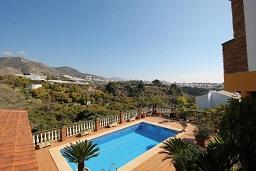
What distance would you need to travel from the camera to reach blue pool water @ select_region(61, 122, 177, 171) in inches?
465

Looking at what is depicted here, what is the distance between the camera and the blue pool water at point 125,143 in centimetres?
1182

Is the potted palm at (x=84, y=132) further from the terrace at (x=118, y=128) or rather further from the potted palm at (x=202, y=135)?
the potted palm at (x=202, y=135)

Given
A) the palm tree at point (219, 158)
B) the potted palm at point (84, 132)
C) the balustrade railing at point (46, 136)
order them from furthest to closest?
the potted palm at point (84, 132)
the balustrade railing at point (46, 136)
the palm tree at point (219, 158)

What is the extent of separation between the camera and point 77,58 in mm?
50000

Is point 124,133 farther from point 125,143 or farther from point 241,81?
point 241,81

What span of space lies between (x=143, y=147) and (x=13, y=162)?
10776mm

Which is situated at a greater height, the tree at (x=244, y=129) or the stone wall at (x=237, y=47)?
the stone wall at (x=237, y=47)

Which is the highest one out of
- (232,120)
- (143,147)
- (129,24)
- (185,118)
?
(129,24)

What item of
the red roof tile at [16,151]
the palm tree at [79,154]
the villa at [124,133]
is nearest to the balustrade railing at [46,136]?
the villa at [124,133]

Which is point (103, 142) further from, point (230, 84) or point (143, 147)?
point (230, 84)

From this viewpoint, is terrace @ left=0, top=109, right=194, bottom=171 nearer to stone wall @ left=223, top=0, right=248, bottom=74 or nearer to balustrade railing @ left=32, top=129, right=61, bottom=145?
balustrade railing @ left=32, top=129, right=61, bottom=145

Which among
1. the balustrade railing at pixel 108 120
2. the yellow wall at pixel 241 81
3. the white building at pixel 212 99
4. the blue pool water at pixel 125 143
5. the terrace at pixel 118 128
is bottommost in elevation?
the blue pool water at pixel 125 143

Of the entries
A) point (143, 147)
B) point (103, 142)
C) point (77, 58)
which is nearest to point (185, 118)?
point (143, 147)

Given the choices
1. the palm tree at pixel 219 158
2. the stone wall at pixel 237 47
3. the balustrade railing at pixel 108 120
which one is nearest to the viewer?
the palm tree at pixel 219 158
